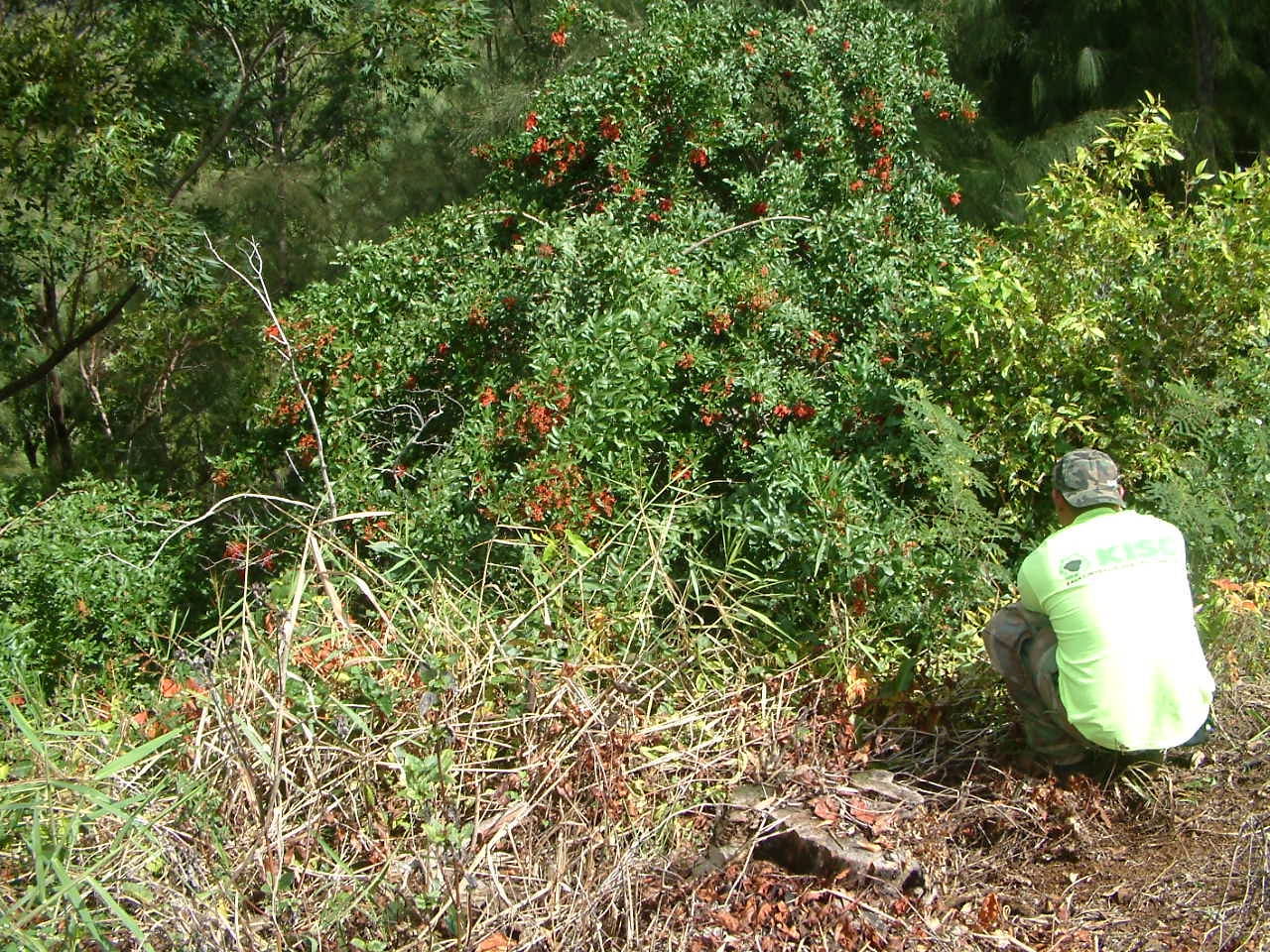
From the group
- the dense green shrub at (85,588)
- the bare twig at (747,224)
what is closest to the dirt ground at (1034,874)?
the bare twig at (747,224)

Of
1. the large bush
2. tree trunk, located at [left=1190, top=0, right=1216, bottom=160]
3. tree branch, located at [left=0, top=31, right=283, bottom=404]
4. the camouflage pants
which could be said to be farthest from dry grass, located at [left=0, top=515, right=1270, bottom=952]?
tree trunk, located at [left=1190, top=0, right=1216, bottom=160]

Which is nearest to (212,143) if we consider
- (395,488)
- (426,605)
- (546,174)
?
(546,174)

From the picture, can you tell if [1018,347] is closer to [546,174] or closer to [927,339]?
[927,339]

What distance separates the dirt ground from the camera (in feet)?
10.3

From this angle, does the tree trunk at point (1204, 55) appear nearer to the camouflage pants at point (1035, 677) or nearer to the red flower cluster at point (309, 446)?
the camouflage pants at point (1035, 677)

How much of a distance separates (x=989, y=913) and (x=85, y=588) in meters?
4.98

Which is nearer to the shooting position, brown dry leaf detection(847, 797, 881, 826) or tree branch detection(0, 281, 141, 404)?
brown dry leaf detection(847, 797, 881, 826)

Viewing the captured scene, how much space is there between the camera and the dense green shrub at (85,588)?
20.5 ft

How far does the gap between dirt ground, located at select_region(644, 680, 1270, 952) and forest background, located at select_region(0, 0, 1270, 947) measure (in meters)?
0.47

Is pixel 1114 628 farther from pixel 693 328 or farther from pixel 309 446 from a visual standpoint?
pixel 309 446

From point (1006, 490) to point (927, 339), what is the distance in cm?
75

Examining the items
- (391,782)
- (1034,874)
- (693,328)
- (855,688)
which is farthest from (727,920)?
(693,328)

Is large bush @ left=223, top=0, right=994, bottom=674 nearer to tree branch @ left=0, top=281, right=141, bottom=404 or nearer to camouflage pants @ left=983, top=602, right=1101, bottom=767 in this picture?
camouflage pants @ left=983, top=602, right=1101, bottom=767

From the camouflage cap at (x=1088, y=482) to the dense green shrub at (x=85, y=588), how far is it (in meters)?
4.49
